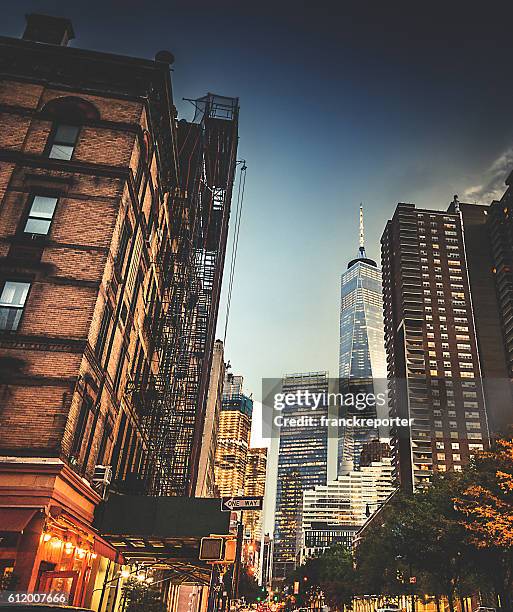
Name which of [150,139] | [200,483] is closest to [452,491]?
[150,139]

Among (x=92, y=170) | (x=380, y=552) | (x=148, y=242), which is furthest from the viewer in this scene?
(x=380, y=552)

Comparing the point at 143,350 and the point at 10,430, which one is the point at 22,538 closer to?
the point at 10,430

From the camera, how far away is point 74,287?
65.5 feet

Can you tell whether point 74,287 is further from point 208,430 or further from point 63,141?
point 208,430

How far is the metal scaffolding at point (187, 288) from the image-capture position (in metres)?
34.2

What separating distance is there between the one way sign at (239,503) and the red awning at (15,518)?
6071mm

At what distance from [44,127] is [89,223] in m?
5.12

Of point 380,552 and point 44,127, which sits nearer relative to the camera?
point 44,127

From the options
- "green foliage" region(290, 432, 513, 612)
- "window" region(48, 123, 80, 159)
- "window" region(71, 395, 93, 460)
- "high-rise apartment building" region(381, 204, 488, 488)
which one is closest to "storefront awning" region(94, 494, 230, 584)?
"window" region(71, 395, 93, 460)

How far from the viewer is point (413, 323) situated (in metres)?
174

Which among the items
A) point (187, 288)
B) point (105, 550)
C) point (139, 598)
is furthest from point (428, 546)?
point (105, 550)

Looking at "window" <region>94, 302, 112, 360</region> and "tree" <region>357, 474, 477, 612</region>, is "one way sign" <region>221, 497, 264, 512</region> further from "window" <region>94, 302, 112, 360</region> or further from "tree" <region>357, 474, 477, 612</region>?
"tree" <region>357, 474, 477, 612</region>

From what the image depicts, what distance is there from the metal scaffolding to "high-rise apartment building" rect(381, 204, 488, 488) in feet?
374

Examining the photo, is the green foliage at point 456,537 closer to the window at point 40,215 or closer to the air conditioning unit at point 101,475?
the air conditioning unit at point 101,475
